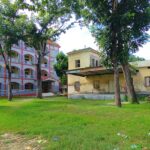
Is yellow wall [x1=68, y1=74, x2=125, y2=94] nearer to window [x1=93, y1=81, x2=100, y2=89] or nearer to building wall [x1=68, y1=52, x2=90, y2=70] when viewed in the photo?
window [x1=93, y1=81, x2=100, y2=89]

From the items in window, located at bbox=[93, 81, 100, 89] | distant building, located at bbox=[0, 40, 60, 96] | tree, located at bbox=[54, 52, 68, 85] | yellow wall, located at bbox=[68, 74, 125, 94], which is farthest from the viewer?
distant building, located at bbox=[0, 40, 60, 96]

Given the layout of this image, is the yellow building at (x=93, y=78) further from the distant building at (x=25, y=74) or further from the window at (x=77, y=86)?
the distant building at (x=25, y=74)

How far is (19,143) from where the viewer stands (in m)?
7.75

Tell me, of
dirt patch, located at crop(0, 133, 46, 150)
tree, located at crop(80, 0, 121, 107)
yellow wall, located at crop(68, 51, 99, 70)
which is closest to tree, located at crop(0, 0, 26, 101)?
yellow wall, located at crop(68, 51, 99, 70)

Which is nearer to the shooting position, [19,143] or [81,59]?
[19,143]

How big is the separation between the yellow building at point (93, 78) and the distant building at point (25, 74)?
54.4ft

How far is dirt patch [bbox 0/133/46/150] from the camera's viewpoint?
7145 millimetres

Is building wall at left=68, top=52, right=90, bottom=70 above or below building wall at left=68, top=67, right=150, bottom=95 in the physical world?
above

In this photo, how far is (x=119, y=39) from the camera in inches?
741

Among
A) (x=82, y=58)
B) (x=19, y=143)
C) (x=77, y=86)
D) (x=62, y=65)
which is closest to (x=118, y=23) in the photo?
(x=19, y=143)

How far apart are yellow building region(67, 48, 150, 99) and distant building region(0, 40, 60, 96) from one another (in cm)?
1657

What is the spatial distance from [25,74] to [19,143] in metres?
49.2

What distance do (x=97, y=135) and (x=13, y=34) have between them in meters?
23.6

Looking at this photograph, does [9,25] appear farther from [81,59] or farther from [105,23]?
[105,23]
